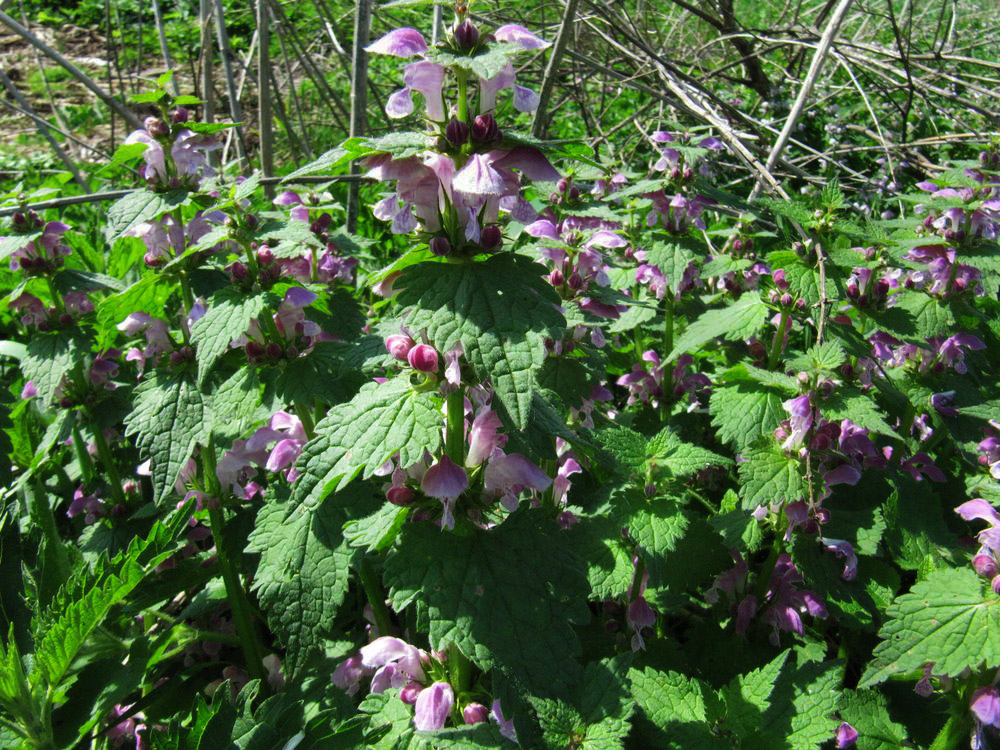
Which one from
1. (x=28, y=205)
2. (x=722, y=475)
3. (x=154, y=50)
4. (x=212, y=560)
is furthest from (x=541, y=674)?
(x=154, y=50)

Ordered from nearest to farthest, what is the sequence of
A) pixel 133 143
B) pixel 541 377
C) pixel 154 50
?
pixel 541 377 → pixel 133 143 → pixel 154 50

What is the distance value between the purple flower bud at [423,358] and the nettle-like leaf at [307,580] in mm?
675

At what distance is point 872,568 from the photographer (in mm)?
2355

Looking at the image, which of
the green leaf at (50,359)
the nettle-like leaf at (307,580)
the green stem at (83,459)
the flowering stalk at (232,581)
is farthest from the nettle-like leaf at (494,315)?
the green stem at (83,459)

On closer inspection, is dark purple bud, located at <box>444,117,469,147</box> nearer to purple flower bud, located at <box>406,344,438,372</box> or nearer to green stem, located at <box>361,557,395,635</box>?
purple flower bud, located at <box>406,344,438,372</box>

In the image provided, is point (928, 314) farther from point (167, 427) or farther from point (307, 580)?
point (167, 427)

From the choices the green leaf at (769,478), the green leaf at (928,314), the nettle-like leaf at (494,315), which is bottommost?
the green leaf at (769,478)

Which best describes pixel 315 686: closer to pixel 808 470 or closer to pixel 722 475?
pixel 808 470

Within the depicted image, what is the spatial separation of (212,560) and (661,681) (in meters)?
1.40

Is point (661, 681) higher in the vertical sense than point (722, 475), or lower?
higher

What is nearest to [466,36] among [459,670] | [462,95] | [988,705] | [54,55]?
[462,95]

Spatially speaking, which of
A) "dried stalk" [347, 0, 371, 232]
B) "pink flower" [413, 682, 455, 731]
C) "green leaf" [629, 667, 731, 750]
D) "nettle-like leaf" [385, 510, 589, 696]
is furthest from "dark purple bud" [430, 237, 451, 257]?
"dried stalk" [347, 0, 371, 232]

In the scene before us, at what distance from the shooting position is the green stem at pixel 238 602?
2.21 m

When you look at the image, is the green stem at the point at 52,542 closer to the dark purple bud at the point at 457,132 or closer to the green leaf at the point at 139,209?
the green leaf at the point at 139,209
